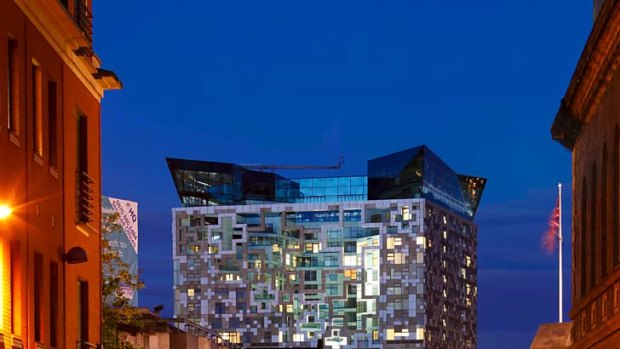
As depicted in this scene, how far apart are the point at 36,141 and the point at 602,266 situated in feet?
34.0

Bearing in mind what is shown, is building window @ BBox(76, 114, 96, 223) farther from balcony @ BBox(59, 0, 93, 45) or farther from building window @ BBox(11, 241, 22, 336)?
building window @ BBox(11, 241, 22, 336)

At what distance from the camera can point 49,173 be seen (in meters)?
23.9

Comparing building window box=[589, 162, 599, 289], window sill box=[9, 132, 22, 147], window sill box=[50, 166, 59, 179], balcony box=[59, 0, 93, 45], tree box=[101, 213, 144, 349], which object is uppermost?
balcony box=[59, 0, 93, 45]

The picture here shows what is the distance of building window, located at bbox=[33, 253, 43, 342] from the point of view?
2250 cm

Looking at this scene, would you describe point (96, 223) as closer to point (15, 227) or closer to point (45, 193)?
point (45, 193)

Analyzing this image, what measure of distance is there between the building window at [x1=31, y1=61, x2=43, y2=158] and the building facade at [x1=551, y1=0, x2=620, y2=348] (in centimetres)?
970

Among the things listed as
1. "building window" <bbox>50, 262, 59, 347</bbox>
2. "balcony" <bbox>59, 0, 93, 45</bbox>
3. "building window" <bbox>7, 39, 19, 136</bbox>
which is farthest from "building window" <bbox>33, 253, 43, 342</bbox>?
"balcony" <bbox>59, 0, 93, 45</bbox>

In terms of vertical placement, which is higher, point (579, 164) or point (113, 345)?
point (579, 164)

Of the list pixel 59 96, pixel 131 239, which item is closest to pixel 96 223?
pixel 59 96

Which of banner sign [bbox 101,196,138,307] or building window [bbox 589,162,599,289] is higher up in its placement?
banner sign [bbox 101,196,138,307]

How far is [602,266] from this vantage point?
23.4 m

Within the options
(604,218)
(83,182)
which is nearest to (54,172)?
(83,182)

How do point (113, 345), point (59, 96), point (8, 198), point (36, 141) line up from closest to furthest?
point (8, 198), point (36, 141), point (59, 96), point (113, 345)

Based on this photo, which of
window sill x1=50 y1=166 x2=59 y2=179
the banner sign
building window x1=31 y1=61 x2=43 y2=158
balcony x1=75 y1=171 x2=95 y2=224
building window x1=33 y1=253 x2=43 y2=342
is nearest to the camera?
building window x1=33 y1=253 x2=43 y2=342
